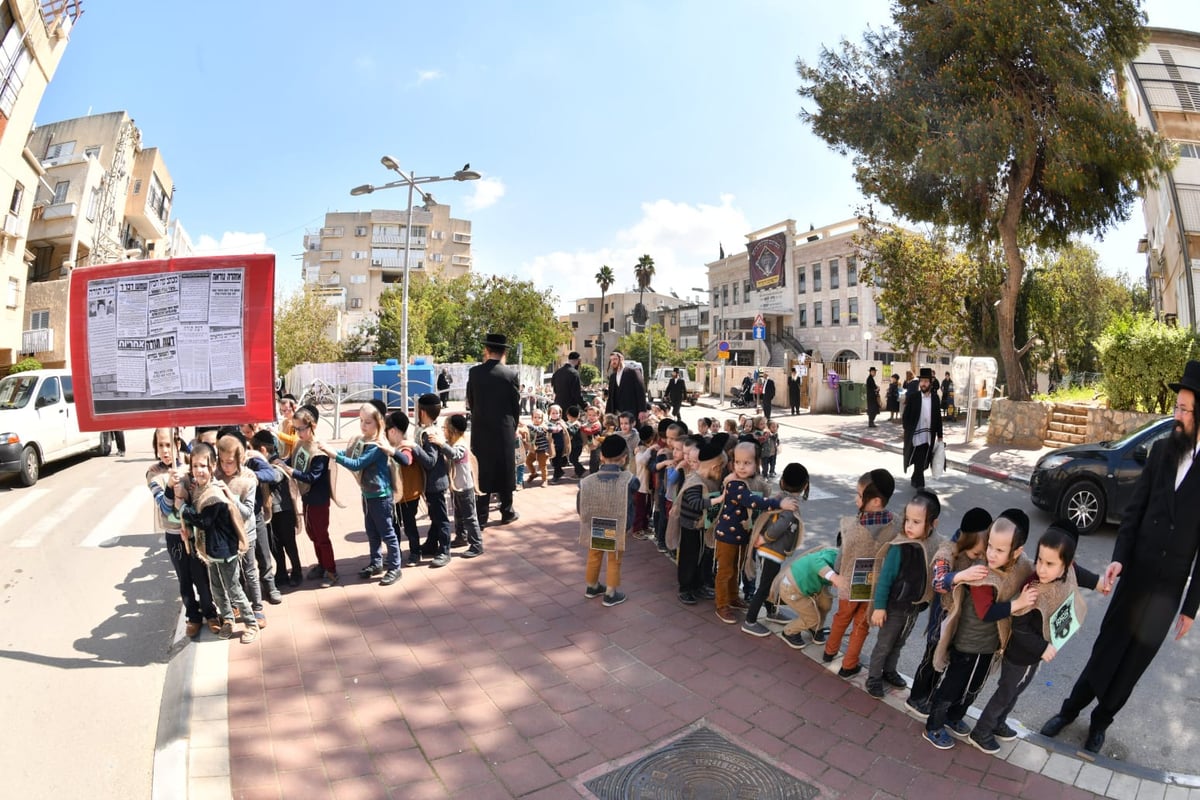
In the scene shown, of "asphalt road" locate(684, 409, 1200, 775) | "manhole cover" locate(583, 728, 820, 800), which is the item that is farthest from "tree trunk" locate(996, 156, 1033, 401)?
"manhole cover" locate(583, 728, 820, 800)

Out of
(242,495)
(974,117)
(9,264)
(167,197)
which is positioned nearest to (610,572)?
(242,495)

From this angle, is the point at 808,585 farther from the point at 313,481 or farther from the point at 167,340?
the point at 167,340

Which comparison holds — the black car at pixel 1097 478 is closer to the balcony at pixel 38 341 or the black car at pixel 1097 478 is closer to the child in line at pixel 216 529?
the child in line at pixel 216 529

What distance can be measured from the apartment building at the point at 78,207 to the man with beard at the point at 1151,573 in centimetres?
2996

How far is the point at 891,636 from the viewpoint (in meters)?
3.85

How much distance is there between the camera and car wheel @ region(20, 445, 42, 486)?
1011 cm

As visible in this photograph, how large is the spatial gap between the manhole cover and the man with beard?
169cm

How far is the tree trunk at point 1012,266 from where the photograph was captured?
46.1 feet

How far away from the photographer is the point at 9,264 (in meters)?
23.7

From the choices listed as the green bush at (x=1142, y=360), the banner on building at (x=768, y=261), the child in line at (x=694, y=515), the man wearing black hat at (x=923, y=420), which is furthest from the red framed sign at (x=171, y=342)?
the banner on building at (x=768, y=261)

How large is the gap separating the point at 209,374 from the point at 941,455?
955 centimetres

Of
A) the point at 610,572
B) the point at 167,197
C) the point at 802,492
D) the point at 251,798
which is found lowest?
the point at 251,798

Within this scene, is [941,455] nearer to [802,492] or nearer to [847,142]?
[802,492]

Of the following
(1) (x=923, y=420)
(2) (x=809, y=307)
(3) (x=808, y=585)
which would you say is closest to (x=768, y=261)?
(2) (x=809, y=307)
